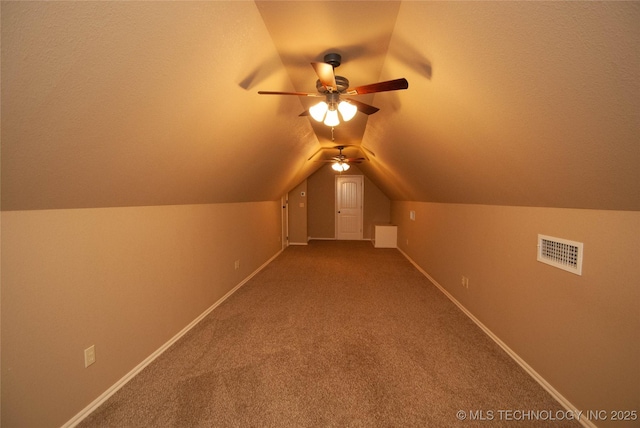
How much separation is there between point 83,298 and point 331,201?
25.9 feet

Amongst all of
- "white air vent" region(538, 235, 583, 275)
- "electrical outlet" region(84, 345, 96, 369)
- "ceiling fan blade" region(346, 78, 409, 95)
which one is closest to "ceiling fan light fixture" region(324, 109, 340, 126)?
"ceiling fan blade" region(346, 78, 409, 95)

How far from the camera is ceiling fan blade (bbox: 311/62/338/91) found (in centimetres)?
172

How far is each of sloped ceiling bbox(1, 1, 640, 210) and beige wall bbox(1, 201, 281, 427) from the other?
0.20 metres

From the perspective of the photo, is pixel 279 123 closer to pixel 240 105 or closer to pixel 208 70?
pixel 240 105

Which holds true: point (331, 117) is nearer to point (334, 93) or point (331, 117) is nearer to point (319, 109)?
point (319, 109)

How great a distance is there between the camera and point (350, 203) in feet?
30.8

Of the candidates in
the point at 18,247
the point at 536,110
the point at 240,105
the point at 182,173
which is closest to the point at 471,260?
the point at 536,110

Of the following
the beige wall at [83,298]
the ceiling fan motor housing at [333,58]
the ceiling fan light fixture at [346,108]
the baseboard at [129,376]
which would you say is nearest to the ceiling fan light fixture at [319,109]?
the ceiling fan light fixture at [346,108]

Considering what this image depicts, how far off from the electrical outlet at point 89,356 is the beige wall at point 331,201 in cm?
778

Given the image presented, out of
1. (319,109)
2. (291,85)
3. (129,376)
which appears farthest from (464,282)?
(129,376)

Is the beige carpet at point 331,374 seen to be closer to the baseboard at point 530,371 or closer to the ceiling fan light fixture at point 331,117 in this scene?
the baseboard at point 530,371

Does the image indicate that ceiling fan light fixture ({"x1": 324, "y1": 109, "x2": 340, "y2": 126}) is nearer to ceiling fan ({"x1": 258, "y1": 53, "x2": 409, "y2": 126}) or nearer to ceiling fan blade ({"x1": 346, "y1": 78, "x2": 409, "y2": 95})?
ceiling fan ({"x1": 258, "y1": 53, "x2": 409, "y2": 126})

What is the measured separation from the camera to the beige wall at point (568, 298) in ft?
5.09

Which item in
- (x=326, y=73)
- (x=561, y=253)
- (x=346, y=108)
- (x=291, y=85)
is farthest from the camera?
(x=291, y=85)
